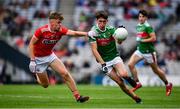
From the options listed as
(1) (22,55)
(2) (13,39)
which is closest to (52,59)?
(1) (22,55)

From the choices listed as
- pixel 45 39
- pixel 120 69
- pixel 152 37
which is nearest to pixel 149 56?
pixel 152 37

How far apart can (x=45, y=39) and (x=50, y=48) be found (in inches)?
18.9

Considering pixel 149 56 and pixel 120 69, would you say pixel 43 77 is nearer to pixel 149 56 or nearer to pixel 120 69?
pixel 120 69

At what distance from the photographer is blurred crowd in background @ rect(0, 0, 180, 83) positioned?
1582 inches

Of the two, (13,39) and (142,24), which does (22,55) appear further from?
(142,24)

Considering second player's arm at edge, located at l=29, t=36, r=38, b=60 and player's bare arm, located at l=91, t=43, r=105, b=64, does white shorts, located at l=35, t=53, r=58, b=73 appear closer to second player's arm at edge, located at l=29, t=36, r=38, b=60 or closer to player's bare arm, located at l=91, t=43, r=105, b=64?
second player's arm at edge, located at l=29, t=36, r=38, b=60

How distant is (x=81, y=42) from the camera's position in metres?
42.4

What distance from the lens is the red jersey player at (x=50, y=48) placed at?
19.7m

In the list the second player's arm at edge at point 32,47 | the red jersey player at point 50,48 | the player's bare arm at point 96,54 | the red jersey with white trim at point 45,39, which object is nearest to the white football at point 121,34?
the player's bare arm at point 96,54

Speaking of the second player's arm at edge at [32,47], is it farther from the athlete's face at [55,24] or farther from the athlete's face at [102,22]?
the athlete's face at [102,22]

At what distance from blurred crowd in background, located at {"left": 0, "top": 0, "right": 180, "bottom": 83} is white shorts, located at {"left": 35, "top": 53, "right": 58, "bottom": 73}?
57.4ft

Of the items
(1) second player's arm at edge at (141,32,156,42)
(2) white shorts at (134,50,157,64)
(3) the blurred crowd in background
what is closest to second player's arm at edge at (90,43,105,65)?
(1) second player's arm at edge at (141,32,156,42)

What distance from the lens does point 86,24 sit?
43.0 metres

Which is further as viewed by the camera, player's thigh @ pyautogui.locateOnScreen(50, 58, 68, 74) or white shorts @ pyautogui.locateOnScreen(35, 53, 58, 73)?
white shorts @ pyautogui.locateOnScreen(35, 53, 58, 73)
